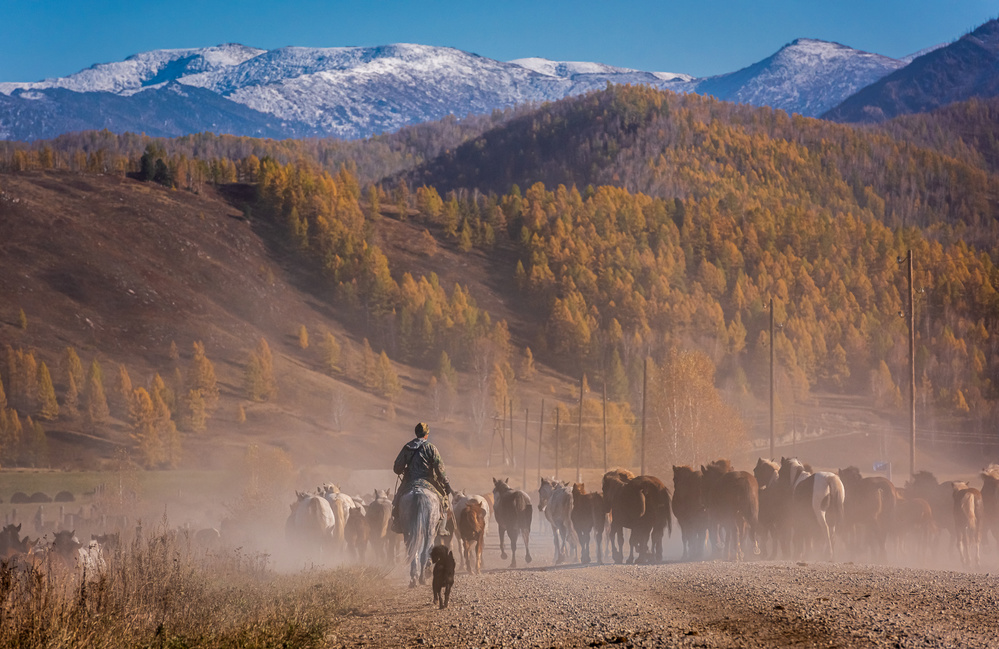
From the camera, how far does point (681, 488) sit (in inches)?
912

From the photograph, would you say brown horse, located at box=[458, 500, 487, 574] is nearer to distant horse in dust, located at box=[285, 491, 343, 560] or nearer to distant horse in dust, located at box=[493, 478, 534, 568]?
distant horse in dust, located at box=[493, 478, 534, 568]

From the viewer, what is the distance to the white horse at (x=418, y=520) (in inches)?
622

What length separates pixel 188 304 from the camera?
441 feet

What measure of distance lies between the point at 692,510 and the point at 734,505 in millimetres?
1318

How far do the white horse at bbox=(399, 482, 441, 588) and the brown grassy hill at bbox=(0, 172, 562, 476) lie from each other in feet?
271

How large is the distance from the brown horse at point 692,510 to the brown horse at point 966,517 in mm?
5588

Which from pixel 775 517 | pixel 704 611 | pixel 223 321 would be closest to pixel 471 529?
pixel 775 517

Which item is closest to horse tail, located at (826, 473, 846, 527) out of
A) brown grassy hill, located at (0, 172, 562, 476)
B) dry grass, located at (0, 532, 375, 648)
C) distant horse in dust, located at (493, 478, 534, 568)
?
distant horse in dust, located at (493, 478, 534, 568)

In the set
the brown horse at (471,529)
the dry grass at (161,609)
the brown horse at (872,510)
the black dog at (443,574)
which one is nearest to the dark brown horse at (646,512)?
the brown horse at (872,510)

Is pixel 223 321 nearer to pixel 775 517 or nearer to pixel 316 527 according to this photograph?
pixel 316 527

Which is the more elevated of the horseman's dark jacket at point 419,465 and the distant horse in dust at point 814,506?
the horseman's dark jacket at point 419,465

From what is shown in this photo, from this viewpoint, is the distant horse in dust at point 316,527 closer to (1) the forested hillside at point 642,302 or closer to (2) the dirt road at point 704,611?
(2) the dirt road at point 704,611

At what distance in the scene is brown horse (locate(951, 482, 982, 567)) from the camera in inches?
828

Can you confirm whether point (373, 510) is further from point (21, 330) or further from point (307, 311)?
point (307, 311)
